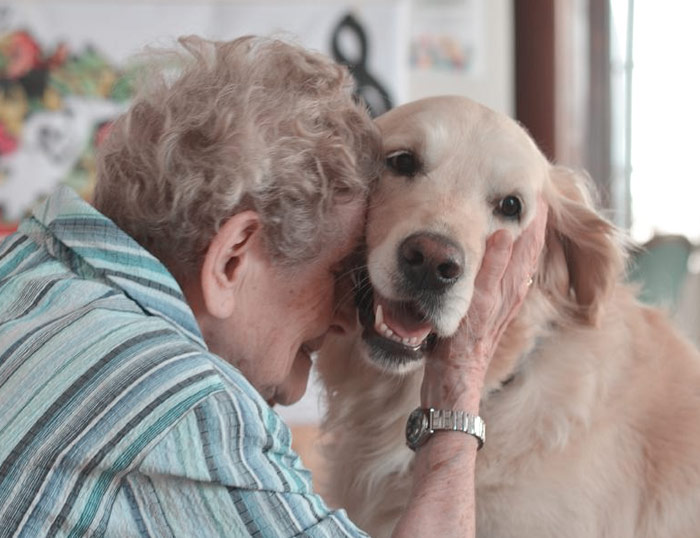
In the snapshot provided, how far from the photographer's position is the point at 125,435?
3.02 feet

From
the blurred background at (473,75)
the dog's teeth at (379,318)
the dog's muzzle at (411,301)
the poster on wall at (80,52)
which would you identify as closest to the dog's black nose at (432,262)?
the dog's muzzle at (411,301)

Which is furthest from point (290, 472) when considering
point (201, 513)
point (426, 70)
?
point (426, 70)

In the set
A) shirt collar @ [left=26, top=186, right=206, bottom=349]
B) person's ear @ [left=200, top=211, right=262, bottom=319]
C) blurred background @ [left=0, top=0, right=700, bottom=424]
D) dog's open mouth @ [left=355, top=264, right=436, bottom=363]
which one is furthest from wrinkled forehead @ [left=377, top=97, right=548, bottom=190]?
blurred background @ [left=0, top=0, right=700, bottom=424]

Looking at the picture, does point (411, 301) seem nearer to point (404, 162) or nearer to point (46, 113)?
point (404, 162)

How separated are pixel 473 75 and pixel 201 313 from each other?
3.19m

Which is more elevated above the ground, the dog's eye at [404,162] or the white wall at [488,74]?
the dog's eye at [404,162]

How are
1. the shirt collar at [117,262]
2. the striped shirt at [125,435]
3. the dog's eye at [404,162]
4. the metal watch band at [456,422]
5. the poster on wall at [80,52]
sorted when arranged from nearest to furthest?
the striped shirt at [125,435], the shirt collar at [117,262], the metal watch band at [456,422], the dog's eye at [404,162], the poster on wall at [80,52]

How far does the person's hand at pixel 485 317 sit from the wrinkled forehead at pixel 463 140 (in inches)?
5.0

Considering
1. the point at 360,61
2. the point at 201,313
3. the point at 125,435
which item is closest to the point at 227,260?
the point at 201,313

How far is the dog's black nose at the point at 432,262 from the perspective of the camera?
139 centimetres

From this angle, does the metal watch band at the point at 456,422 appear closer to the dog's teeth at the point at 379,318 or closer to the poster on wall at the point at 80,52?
the dog's teeth at the point at 379,318

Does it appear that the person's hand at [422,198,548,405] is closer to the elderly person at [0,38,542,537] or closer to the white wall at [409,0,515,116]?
the elderly person at [0,38,542,537]

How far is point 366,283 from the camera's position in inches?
56.6

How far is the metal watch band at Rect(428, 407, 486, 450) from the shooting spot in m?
1.29
